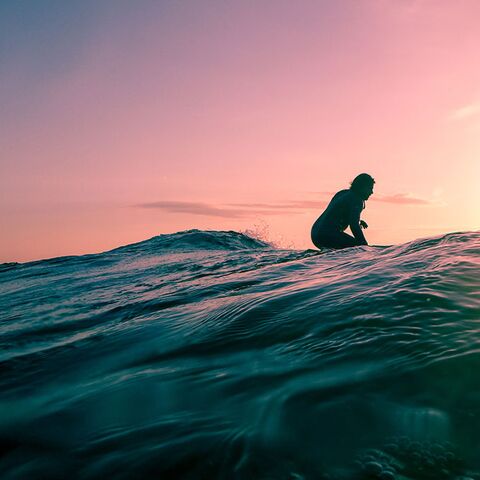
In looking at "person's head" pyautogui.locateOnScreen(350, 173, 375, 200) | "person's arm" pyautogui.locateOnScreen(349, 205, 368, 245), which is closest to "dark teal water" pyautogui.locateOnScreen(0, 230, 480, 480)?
"person's arm" pyautogui.locateOnScreen(349, 205, 368, 245)

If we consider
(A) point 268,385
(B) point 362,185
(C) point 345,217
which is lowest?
(A) point 268,385

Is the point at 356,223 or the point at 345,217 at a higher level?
the point at 345,217

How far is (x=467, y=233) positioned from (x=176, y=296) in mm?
4036

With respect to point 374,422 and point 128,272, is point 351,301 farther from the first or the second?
point 128,272

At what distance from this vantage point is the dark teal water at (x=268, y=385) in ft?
5.78

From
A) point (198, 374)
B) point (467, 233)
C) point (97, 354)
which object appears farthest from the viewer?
point (467, 233)

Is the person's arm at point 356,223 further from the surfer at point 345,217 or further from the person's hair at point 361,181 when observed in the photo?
the person's hair at point 361,181

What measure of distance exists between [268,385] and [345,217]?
9443 mm

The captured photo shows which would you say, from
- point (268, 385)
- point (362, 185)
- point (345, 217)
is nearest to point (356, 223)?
point (345, 217)

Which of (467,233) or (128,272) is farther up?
(467,233)

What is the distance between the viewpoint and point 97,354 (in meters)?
3.57

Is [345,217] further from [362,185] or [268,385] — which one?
[268,385]

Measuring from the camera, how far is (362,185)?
1109cm

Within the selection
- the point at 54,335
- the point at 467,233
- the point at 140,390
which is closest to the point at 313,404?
the point at 140,390
